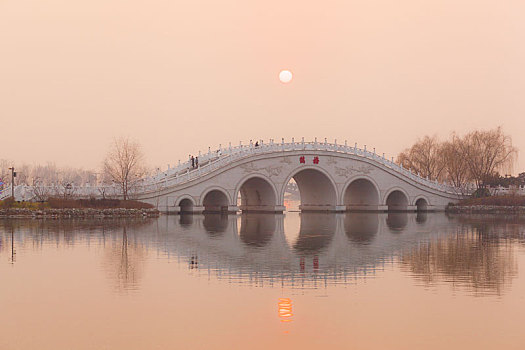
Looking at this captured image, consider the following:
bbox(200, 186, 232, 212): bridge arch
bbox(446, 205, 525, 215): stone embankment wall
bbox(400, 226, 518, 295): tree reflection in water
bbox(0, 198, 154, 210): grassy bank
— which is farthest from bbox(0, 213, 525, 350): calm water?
bbox(446, 205, 525, 215): stone embankment wall

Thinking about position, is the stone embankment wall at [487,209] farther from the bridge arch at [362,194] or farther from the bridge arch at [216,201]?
the bridge arch at [216,201]

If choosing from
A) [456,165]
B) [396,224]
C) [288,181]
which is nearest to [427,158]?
[456,165]

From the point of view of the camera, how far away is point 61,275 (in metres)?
12.6

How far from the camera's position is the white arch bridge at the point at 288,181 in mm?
41000

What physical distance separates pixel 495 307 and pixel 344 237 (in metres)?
12.9

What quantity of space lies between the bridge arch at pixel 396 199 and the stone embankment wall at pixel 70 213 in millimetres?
22974

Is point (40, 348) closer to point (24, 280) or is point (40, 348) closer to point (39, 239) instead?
point (24, 280)

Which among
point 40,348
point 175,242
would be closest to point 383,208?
point 175,242

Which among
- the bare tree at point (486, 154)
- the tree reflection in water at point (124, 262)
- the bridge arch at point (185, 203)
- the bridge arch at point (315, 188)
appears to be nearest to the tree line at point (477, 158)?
the bare tree at point (486, 154)

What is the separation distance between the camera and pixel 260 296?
33.9 feet

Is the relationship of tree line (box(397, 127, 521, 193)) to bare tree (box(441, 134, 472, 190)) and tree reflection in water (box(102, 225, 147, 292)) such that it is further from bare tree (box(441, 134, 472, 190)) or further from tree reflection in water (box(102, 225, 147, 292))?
tree reflection in water (box(102, 225, 147, 292))

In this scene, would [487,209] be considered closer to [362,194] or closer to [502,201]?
[502,201]

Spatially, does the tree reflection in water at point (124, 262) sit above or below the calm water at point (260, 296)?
above

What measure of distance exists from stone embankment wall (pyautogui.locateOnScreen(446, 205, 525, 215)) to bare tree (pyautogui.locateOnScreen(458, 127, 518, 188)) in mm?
3882
